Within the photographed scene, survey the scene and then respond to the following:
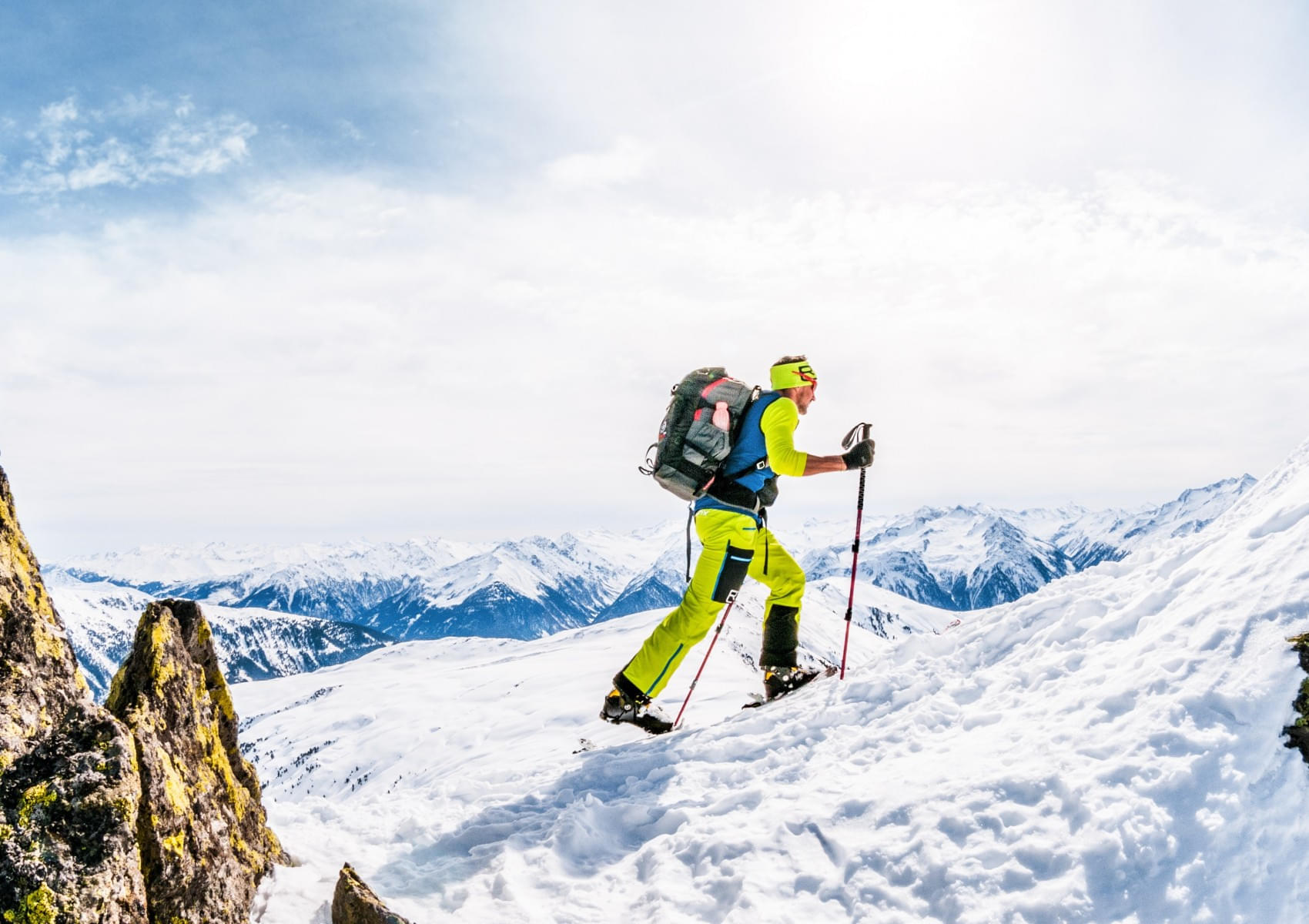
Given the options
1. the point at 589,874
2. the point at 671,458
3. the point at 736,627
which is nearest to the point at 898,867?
the point at 589,874

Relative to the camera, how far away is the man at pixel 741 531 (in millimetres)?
8555

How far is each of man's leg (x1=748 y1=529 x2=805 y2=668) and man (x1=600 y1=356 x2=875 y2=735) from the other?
0.02m

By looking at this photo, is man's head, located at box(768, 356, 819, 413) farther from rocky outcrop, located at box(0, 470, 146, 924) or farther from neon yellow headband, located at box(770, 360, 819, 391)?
rocky outcrop, located at box(0, 470, 146, 924)

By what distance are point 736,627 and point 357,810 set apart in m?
185

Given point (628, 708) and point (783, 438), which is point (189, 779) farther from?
point (783, 438)

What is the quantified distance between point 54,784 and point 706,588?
6.16 meters

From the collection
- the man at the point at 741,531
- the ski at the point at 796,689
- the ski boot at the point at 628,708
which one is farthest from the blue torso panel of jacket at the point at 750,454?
the ski at the point at 796,689

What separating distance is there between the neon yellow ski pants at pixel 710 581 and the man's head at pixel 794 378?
1578 millimetres

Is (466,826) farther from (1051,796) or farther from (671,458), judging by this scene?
(1051,796)

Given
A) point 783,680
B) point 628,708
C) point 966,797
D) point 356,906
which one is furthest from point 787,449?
point 356,906

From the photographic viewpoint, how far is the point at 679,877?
18.2 ft

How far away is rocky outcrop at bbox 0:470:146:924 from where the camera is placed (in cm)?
350

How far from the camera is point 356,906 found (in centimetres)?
478

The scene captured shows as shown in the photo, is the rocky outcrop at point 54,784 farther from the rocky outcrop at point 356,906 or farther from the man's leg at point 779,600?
the man's leg at point 779,600
